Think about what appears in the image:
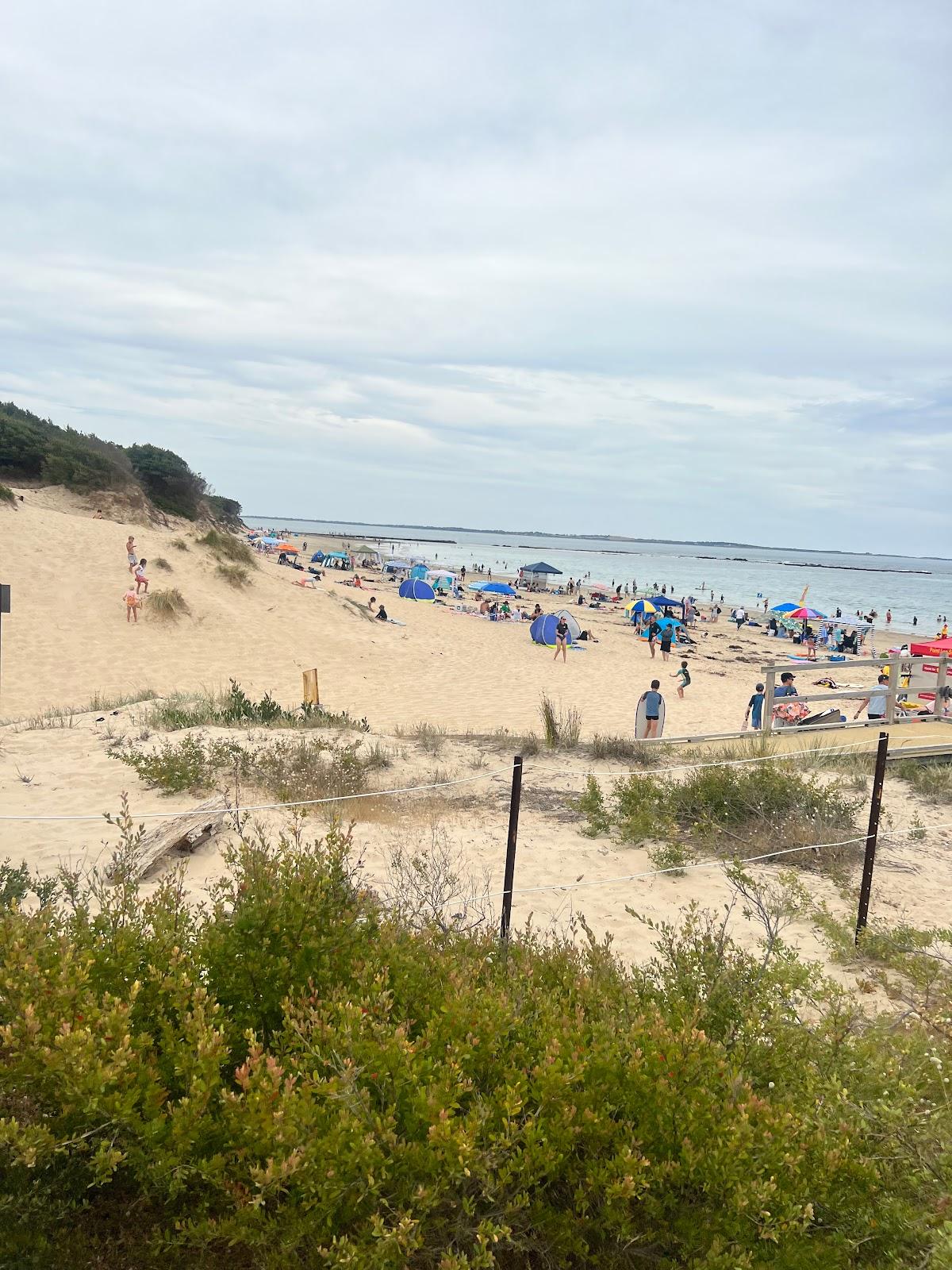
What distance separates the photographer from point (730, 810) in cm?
722

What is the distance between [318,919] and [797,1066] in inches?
69.4

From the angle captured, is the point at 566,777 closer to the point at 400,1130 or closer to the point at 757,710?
the point at 757,710

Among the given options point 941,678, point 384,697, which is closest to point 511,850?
point 941,678

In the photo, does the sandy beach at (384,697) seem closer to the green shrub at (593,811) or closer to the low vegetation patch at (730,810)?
the green shrub at (593,811)

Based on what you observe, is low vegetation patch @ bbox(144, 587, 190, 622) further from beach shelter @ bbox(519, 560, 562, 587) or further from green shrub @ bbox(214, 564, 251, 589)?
beach shelter @ bbox(519, 560, 562, 587)

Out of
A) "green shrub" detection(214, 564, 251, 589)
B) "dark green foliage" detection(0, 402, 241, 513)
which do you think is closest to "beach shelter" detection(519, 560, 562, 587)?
"dark green foliage" detection(0, 402, 241, 513)

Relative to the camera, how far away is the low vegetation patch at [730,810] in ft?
22.0

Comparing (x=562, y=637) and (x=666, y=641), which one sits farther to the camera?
(x=666, y=641)

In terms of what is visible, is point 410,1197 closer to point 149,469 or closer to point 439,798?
point 439,798

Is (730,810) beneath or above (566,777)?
above

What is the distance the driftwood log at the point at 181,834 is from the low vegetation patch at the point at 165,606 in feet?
47.2

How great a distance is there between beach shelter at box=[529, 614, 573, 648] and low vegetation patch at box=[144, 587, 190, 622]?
37.4 ft

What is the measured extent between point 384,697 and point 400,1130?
13933 millimetres

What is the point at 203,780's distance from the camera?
7.64m
